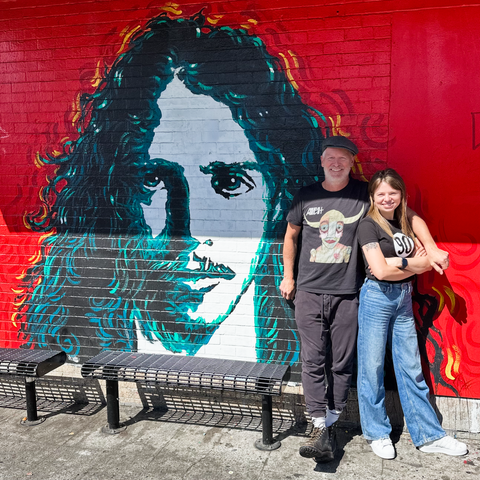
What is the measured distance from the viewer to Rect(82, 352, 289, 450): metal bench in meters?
3.61

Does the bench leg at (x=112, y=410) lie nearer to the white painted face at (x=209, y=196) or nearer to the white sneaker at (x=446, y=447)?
the white painted face at (x=209, y=196)

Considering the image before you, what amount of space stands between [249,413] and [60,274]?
216cm

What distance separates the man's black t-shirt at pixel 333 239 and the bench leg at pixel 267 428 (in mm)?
900

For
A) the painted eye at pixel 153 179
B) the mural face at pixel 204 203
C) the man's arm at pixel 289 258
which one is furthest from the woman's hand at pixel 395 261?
the painted eye at pixel 153 179

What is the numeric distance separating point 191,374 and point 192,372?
2 centimetres

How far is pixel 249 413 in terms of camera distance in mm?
4156

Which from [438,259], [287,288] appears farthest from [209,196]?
Answer: [438,259]

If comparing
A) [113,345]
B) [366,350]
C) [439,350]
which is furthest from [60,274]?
[439,350]

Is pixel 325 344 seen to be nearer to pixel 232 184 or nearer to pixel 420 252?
pixel 420 252

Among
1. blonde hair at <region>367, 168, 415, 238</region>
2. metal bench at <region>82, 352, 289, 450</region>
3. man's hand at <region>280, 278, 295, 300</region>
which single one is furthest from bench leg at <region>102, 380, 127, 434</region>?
blonde hair at <region>367, 168, 415, 238</region>

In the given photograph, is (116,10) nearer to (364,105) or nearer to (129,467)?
(364,105)

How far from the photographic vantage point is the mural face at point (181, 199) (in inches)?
159

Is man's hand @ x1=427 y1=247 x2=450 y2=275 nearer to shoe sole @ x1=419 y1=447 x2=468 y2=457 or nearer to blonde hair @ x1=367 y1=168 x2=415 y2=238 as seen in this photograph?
blonde hair @ x1=367 y1=168 x2=415 y2=238

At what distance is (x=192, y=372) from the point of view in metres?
3.77
